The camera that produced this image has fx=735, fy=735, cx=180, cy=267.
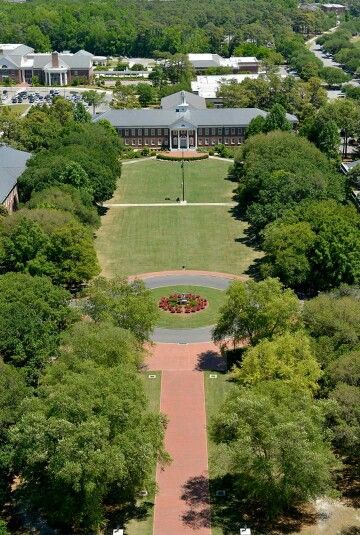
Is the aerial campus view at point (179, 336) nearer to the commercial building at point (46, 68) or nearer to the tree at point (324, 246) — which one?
the tree at point (324, 246)

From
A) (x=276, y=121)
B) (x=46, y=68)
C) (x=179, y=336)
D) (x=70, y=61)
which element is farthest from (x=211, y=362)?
(x=70, y=61)

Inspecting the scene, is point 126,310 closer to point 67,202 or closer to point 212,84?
point 67,202

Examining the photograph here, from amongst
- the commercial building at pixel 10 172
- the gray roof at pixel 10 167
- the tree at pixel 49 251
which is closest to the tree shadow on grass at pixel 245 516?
the tree at pixel 49 251

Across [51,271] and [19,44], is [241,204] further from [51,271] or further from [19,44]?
[19,44]

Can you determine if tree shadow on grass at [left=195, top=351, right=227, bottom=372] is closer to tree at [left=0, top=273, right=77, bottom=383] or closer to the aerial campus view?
the aerial campus view

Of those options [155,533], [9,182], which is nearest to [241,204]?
[9,182]
